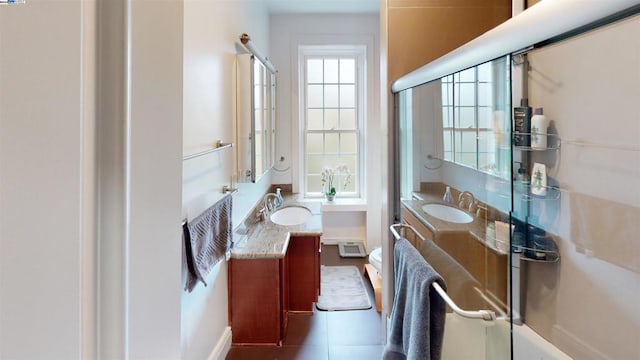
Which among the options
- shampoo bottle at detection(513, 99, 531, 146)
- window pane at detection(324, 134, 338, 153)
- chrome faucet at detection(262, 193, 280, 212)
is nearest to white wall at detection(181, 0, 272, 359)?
chrome faucet at detection(262, 193, 280, 212)

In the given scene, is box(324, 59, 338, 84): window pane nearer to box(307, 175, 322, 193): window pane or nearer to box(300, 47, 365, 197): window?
box(300, 47, 365, 197): window

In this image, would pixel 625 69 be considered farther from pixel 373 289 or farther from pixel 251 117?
pixel 373 289

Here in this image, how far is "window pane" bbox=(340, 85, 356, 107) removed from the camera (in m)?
4.49

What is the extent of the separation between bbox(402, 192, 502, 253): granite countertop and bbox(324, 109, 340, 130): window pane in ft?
8.78

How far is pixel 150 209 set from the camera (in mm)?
508

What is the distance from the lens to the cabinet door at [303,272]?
286 centimetres

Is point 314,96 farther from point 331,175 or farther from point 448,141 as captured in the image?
point 448,141

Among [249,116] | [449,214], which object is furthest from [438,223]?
[249,116]

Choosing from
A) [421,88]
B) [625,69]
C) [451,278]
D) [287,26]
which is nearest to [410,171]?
[421,88]

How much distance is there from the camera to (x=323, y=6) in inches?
157

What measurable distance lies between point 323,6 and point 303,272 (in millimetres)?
2827

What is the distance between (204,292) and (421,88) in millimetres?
1497
